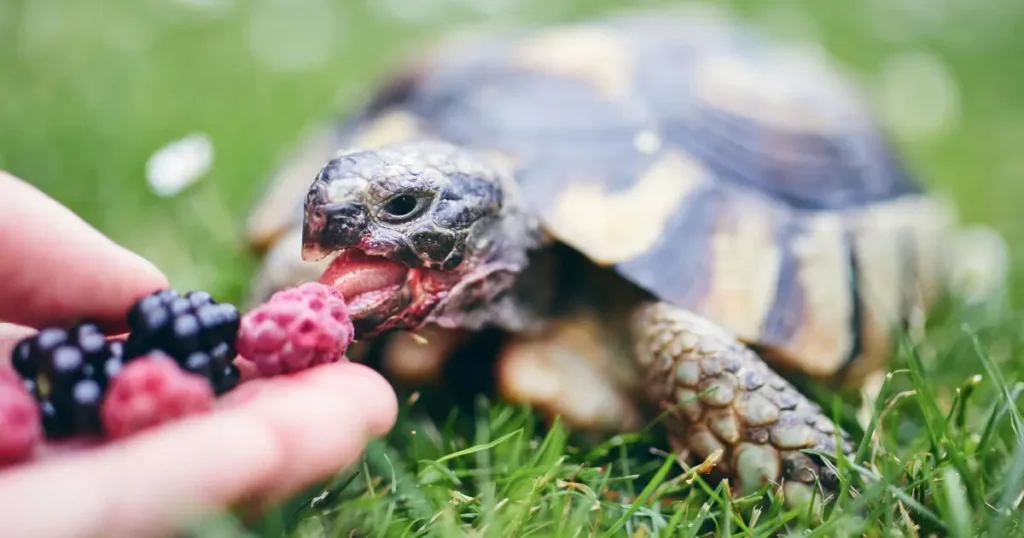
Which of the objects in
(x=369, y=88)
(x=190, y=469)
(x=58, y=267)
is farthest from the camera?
(x=369, y=88)

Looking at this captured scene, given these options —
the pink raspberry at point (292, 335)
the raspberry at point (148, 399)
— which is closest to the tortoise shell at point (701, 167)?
the pink raspberry at point (292, 335)

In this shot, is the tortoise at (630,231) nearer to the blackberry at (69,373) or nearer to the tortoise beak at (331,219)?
the tortoise beak at (331,219)

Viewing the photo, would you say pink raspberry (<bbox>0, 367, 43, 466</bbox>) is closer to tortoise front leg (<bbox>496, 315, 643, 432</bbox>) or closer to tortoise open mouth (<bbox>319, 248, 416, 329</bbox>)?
tortoise open mouth (<bbox>319, 248, 416, 329</bbox>)

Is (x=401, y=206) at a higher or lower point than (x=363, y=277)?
higher

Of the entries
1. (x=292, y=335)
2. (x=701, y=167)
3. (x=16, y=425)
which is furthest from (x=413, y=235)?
(x=701, y=167)

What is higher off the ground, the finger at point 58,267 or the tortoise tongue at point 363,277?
the finger at point 58,267

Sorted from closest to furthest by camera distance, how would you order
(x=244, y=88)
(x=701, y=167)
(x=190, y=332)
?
(x=190, y=332) → (x=701, y=167) → (x=244, y=88)

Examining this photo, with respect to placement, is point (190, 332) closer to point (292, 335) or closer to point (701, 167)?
point (292, 335)

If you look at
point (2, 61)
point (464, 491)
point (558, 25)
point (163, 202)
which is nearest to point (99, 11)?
point (2, 61)
